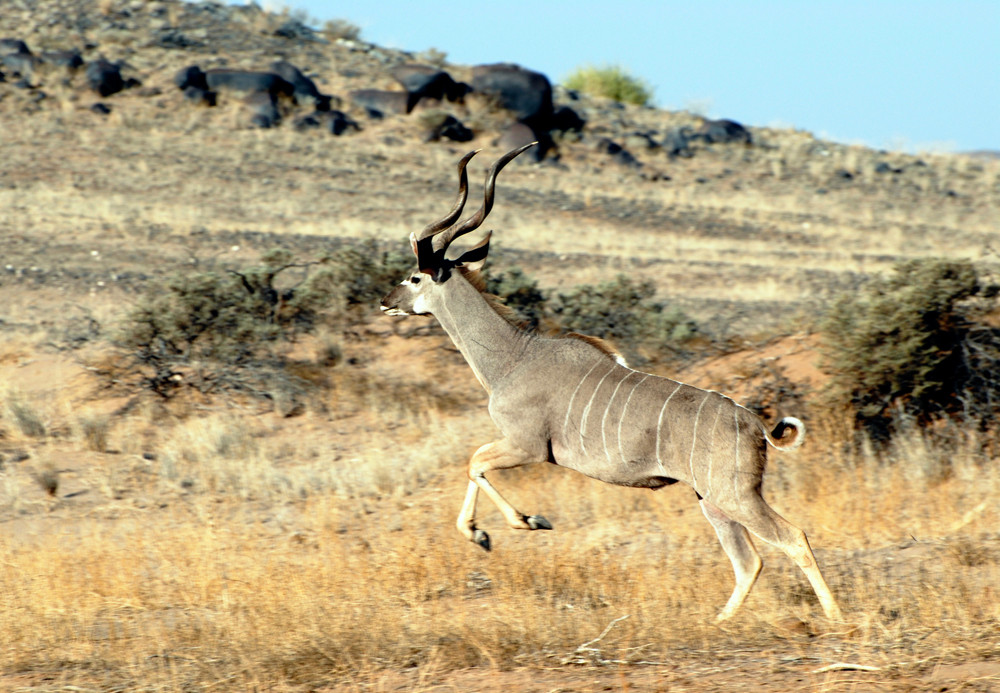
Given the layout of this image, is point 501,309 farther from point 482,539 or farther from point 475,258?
point 482,539

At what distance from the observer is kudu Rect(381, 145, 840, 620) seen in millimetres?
6055

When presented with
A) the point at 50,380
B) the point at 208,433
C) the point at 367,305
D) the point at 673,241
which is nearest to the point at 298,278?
the point at 367,305

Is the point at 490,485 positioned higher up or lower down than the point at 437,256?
lower down

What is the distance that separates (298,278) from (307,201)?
7928 millimetres

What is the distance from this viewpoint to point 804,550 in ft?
19.7

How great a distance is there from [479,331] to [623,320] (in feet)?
21.5

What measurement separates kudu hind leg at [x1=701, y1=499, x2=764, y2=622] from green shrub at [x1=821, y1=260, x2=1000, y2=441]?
14.1 feet

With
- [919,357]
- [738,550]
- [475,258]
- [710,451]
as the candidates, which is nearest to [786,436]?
[710,451]

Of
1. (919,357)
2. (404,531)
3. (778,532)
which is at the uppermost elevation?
(919,357)

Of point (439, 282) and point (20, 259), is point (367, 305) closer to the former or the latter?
point (439, 282)

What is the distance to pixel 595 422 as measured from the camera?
650 cm

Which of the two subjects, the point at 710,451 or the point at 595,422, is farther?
the point at 595,422

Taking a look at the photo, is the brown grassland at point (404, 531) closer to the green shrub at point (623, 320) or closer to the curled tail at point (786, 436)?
the green shrub at point (623, 320)

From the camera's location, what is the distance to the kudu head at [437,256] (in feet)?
23.7
